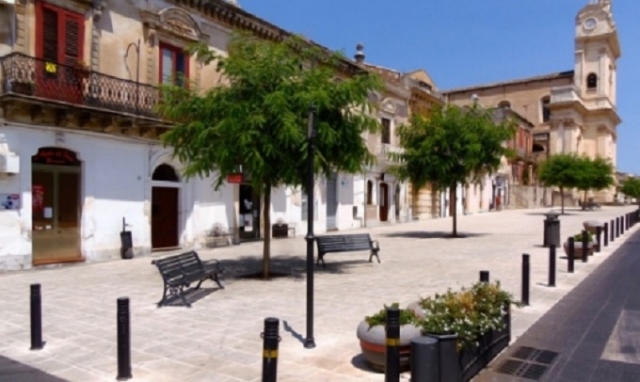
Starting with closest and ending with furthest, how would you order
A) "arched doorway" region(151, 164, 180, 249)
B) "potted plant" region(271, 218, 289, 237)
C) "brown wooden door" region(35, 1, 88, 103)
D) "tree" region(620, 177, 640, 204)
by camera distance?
1. "brown wooden door" region(35, 1, 88, 103)
2. "arched doorway" region(151, 164, 180, 249)
3. "potted plant" region(271, 218, 289, 237)
4. "tree" region(620, 177, 640, 204)

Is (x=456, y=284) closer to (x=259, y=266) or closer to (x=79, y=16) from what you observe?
(x=259, y=266)

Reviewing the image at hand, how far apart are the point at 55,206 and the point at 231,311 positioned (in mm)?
8229

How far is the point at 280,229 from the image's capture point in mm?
21859

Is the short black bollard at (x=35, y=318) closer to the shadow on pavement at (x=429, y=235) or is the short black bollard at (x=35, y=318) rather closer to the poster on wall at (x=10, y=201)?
the poster on wall at (x=10, y=201)

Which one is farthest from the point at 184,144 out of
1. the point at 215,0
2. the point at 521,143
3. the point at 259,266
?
the point at 521,143

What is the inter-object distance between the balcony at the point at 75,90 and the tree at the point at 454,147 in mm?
11306

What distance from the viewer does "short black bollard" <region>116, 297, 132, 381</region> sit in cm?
517

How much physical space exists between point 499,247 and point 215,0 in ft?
42.4

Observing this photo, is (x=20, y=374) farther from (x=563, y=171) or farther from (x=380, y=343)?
(x=563, y=171)

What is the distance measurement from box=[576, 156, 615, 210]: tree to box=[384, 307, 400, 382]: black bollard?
145ft

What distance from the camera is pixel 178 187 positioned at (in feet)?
57.6

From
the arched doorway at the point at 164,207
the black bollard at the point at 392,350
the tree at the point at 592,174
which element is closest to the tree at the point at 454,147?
the arched doorway at the point at 164,207

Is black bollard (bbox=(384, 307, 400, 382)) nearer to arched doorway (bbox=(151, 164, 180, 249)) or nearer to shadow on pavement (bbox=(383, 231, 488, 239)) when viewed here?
arched doorway (bbox=(151, 164, 180, 249))

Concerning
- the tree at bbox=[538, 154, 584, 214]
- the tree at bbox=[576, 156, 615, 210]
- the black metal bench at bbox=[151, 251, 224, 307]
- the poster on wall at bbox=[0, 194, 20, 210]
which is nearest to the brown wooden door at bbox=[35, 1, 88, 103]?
the poster on wall at bbox=[0, 194, 20, 210]
